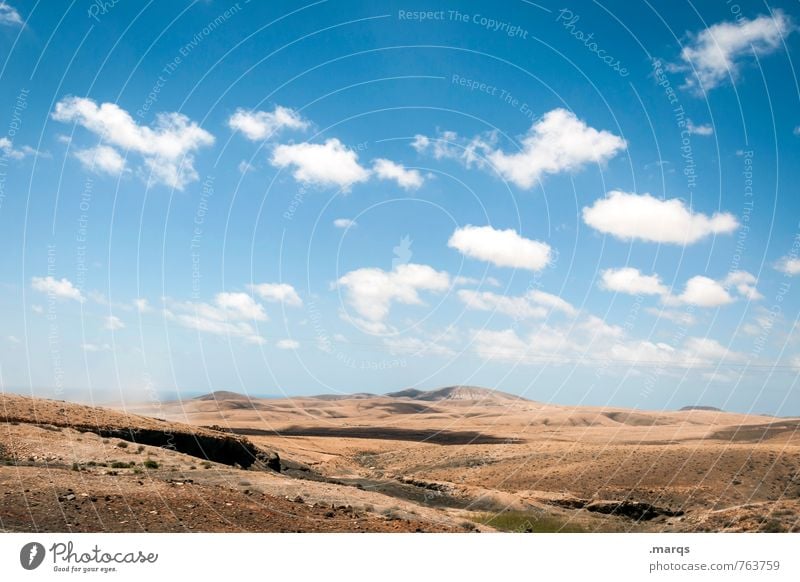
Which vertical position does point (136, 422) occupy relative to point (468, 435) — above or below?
above

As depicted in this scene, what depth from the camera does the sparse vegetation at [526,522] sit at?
1357 inches

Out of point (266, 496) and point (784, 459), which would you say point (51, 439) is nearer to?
point (266, 496)

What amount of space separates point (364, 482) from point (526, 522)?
22833mm

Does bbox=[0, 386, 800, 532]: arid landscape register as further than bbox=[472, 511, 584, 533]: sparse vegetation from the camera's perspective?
No

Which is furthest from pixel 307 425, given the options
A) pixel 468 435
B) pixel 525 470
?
pixel 525 470

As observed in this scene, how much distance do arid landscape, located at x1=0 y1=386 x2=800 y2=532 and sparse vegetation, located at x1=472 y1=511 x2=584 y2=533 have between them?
207 millimetres

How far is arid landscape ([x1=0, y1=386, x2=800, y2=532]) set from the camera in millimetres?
20547

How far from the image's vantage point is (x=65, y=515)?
18.7 meters

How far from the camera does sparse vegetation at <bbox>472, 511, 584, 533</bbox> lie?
1357 inches

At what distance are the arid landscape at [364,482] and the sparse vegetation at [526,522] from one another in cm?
21
